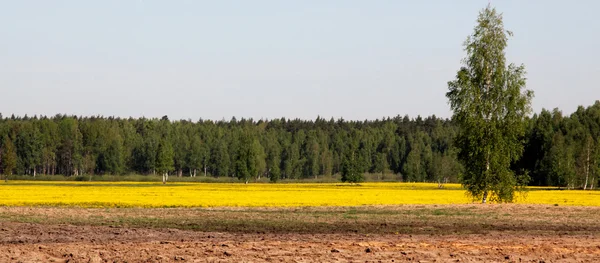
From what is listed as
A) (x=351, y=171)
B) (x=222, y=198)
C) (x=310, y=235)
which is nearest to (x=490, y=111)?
(x=222, y=198)

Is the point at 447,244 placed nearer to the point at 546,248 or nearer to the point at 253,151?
the point at 546,248

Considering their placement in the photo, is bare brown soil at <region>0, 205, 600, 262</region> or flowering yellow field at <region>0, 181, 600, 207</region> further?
flowering yellow field at <region>0, 181, 600, 207</region>

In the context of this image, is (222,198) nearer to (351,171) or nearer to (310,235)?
(310,235)

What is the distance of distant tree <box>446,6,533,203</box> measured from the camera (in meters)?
52.8

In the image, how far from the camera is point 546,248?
2162 centimetres

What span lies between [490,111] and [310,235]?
3020 cm

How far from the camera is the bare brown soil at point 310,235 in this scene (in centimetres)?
1964

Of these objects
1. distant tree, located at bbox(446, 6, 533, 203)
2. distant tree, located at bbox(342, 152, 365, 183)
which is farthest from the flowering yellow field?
distant tree, located at bbox(342, 152, 365, 183)

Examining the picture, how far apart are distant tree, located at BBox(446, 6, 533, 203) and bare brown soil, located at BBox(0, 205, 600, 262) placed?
949 centimetres

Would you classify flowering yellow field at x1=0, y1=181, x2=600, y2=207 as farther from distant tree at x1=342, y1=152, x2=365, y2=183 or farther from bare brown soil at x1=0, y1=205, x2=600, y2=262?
distant tree at x1=342, y1=152, x2=365, y2=183

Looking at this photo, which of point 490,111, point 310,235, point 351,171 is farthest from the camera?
point 351,171

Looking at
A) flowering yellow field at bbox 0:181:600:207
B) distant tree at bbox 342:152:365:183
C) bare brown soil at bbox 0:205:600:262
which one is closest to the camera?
bare brown soil at bbox 0:205:600:262

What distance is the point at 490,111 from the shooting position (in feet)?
175

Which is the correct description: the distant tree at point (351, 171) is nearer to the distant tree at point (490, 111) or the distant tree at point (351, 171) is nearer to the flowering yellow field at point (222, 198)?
the flowering yellow field at point (222, 198)
